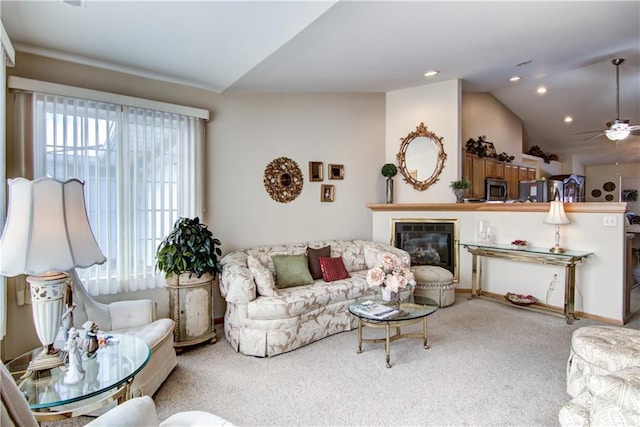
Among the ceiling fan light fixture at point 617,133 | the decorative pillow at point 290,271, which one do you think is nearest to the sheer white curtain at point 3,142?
→ the decorative pillow at point 290,271

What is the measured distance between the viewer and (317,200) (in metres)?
4.66

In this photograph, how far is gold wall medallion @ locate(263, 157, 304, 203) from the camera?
13.8 ft

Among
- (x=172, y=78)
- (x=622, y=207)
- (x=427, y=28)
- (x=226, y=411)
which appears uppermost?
(x=427, y=28)

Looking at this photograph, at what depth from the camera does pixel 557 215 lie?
391 cm

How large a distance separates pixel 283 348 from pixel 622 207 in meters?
3.89

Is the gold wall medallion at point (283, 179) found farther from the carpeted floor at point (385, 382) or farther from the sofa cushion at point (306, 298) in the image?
the carpeted floor at point (385, 382)

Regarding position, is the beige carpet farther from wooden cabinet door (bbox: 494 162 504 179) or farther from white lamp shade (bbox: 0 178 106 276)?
wooden cabinet door (bbox: 494 162 504 179)

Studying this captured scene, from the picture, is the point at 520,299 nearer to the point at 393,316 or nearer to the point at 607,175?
the point at 393,316

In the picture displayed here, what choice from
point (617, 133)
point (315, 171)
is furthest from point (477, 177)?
point (315, 171)

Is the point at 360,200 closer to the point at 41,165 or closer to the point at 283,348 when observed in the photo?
the point at 283,348

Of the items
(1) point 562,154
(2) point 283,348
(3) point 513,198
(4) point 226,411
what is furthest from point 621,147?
(4) point 226,411

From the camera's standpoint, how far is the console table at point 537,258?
3754 millimetres

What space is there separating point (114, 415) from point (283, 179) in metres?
3.36

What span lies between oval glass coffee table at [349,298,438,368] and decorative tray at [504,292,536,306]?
5.66 feet
